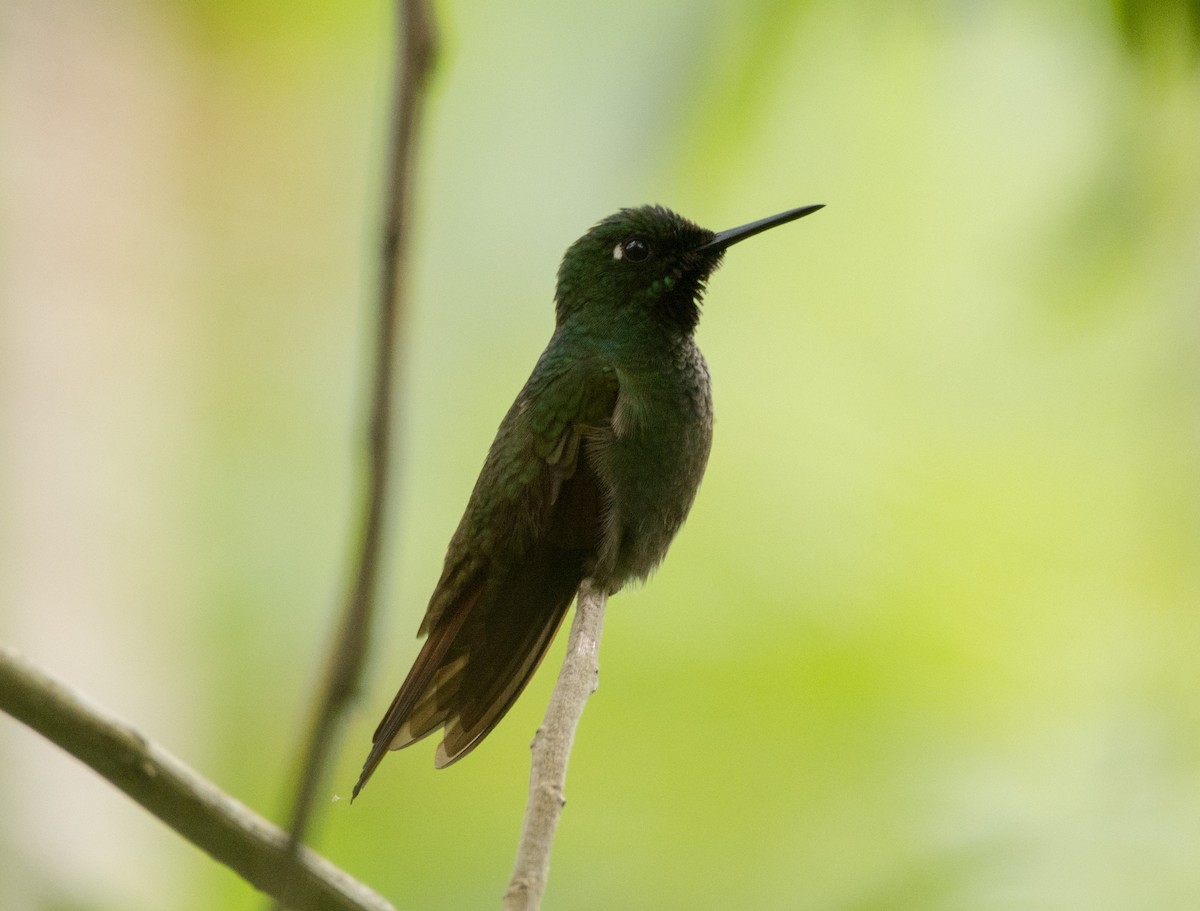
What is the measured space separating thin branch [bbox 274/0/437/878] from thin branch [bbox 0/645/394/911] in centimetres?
75

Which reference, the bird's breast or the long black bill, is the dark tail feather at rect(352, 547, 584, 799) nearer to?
the bird's breast

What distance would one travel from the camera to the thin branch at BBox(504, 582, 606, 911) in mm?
1828

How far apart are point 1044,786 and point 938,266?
284 cm

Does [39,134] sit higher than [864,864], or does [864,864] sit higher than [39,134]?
[39,134]

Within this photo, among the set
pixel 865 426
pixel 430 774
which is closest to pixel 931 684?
pixel 865 426

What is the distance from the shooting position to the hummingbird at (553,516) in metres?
3.49

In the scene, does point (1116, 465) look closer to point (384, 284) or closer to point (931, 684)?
point (931, 684)

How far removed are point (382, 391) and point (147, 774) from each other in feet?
3.24

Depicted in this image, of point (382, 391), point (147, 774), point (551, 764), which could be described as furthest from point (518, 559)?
point (382, 391)

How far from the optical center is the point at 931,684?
5.52 metres

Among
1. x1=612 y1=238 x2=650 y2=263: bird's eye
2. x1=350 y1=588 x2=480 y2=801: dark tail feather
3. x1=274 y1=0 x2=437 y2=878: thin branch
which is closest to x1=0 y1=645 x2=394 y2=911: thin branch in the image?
x1=274 y1=0 x2=437 y2=878: thin branch

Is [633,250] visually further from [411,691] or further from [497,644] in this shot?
[411,691]

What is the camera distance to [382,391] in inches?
50.1

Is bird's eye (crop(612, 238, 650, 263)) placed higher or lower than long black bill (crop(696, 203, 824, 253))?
lower
